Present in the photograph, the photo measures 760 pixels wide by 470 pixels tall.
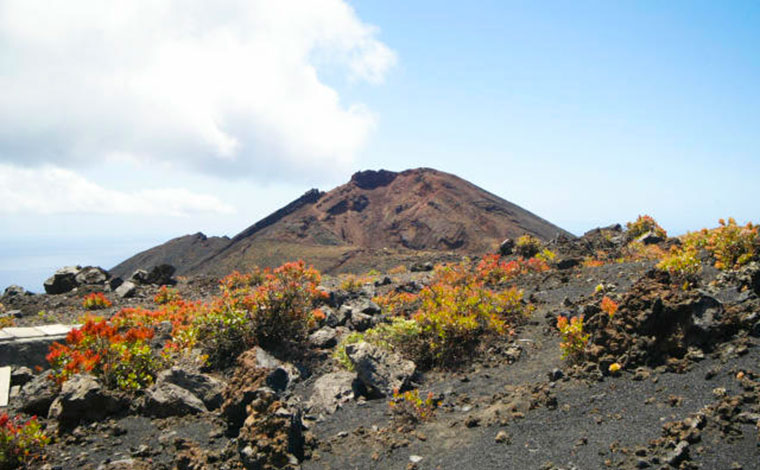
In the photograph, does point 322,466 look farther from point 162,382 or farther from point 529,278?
point 529,278

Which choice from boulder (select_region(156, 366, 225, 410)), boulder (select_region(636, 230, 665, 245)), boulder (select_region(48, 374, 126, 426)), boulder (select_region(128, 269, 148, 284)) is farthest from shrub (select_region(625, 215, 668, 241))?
boulder (select_region(128, 269, 148, 284))

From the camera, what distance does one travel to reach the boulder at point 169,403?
5430 mm

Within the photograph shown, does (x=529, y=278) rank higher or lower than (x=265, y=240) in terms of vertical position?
lower

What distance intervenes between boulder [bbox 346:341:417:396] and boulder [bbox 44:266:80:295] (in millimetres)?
15201

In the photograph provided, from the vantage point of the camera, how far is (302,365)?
23.3 ft

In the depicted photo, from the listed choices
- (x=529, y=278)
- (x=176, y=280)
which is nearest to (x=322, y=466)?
(x=529, y=278)

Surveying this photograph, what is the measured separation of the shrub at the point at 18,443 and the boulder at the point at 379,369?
3.42 m

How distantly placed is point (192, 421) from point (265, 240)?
32196mm

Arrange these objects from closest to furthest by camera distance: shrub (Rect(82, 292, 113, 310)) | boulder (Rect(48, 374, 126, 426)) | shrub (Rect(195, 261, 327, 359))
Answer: boulder (Rect(48, 374, 126, 426))
shrub (Rect(195, 261, 327, 359))
shrub (Rect(82, 292, 113, 310))

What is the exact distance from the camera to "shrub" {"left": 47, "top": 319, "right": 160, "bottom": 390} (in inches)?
231

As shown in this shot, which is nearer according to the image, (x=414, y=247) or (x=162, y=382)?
(x=162, y=382)

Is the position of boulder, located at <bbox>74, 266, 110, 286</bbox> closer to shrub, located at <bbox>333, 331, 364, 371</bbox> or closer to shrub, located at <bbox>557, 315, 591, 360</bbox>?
shrub, located at <bbox>333, 331, 364, 371</bbox>

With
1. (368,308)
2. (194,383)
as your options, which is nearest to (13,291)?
(368,308)

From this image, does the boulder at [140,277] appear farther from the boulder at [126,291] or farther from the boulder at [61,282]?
the boulder at [126,291]
